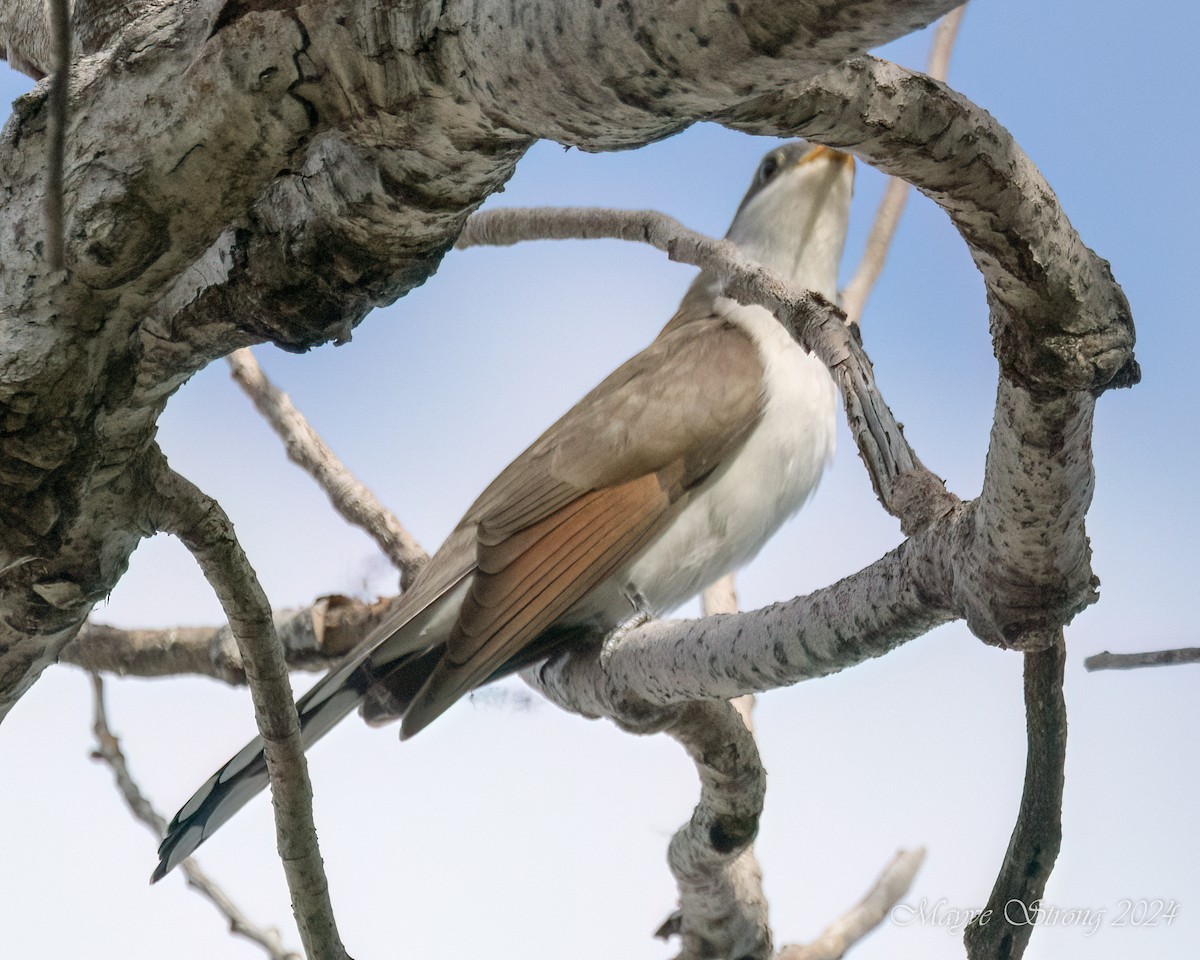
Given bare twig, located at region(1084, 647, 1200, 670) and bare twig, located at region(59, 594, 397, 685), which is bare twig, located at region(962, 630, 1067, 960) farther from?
bare twig, located at region(59, 594, 397, 685)

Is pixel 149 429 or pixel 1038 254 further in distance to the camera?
pixel 149 429

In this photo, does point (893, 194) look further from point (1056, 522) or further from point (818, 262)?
point (1056, 522)

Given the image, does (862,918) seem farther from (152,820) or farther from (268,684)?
(268,684)

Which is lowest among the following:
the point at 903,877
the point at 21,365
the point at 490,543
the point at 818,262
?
the point at 903,877

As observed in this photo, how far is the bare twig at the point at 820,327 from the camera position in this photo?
1901 mm

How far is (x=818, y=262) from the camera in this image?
15.6ft

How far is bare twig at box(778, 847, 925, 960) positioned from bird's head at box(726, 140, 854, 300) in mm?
2152

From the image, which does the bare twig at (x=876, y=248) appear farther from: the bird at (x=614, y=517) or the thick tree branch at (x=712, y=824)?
the thick tree branch at (x=712, y=824)

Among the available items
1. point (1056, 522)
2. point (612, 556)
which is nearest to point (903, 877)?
point (612, 556)

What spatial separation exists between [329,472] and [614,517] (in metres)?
1.10

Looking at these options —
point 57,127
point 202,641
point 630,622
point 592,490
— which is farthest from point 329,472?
point 57,127

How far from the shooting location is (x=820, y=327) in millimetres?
2303

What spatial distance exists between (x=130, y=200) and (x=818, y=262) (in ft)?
11.7

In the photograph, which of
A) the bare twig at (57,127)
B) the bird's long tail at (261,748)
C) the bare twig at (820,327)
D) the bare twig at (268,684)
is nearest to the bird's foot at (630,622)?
the bird's long tail at (261,748)
